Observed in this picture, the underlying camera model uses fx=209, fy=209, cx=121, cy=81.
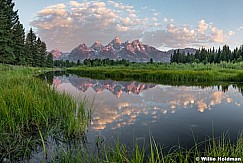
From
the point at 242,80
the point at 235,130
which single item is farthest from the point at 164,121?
the point at 242,80

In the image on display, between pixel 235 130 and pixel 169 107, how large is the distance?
4.03m

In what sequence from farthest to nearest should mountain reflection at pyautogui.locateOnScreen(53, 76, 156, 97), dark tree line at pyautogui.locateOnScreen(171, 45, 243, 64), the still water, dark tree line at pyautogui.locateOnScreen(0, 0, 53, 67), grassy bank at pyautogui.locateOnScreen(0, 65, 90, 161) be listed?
1. dark tree line at pyautogui.locateOnScreen(171, 45, 243, 64)
2. dark tree line at pyautogui.locateOnScreen(0, 0, 53, 67)
3. mountain reflection at pyautogui.locateOnScreen(53, 76, 156, 97)
4. the still water
5. grassy bank at pyautogui.locateOnScreen(0, 65, 90, 161)

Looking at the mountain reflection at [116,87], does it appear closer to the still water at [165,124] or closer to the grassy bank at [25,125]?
the still water at [165,124]

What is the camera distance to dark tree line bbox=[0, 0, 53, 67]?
29967 millimetres

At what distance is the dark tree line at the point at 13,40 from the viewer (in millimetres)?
29967

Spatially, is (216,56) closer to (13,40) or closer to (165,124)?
(13,40)

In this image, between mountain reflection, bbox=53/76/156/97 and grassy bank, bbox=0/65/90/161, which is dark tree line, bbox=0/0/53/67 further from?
grassy bank, bbox=0/65/90/161

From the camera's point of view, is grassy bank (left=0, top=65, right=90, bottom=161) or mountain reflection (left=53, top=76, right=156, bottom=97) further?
mountain reflection (left=53, top=76, right=156, bottom=97)

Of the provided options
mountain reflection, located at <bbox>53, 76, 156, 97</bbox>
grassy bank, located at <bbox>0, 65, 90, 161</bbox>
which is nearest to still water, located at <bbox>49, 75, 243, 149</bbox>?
grassy bank, located at <bbox>0, 65, 90, 161</bbox>

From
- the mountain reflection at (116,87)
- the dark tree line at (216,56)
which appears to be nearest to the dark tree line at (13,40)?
the mountain reflection at (116,87)

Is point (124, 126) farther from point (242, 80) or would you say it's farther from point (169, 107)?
point (242, 80)

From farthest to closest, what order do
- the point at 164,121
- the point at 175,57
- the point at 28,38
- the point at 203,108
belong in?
the point at 175,57 → the point at 28,38 → the point at 203,108 → the point at 164,121

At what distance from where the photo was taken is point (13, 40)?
1543 inches

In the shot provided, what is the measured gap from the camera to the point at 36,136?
18.8 feet
